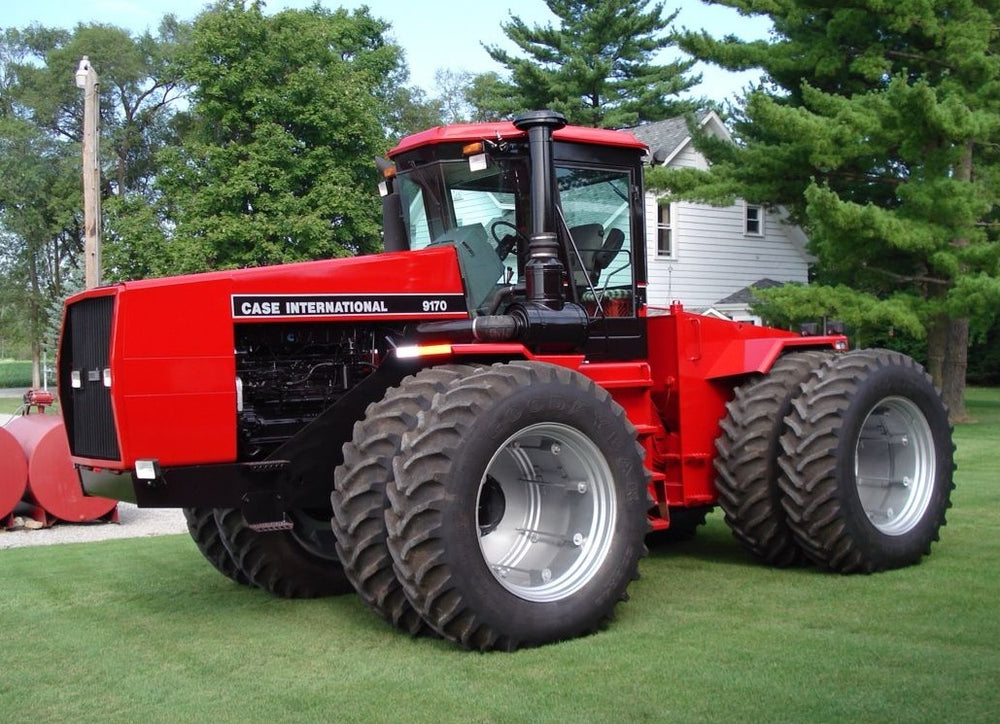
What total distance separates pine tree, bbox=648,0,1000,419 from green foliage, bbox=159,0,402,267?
394 inches

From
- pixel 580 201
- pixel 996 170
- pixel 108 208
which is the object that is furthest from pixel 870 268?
pixel 108 208

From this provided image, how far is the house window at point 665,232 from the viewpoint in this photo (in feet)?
91.6

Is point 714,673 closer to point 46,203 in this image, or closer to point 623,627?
point 623,627

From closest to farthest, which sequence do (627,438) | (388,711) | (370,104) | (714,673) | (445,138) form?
(388,711)
(714,673)
(627,438)
(445,138)
(370,104)

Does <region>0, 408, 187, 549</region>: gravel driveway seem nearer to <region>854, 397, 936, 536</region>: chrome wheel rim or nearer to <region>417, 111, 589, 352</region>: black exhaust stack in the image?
<region>417, 111, 589, 352</region>: black exhaust stack

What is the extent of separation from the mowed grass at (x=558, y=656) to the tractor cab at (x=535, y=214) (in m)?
1.86

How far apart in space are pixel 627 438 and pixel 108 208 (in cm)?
2752

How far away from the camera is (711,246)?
2888 centimetres

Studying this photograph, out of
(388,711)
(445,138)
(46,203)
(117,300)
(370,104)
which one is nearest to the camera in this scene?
(388,711)

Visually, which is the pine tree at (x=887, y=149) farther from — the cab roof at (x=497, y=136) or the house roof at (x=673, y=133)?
the cab roof at (x=497, y=136)

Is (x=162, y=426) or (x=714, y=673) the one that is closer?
(x=714, y=673)

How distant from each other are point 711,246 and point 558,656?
24232mm

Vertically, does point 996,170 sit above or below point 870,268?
above

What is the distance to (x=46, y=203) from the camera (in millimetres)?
46719
